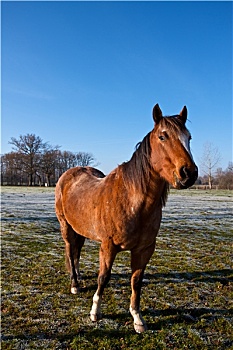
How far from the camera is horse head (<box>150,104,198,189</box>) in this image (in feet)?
7.18

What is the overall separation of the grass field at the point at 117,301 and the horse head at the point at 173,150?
171cm

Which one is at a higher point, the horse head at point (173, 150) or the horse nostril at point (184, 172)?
the horse head at point (173, 150)

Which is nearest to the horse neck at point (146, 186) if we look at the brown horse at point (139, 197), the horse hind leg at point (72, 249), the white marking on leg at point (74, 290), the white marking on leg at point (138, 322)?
the brown horse at point (139, 197)

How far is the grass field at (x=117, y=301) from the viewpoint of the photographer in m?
2.72

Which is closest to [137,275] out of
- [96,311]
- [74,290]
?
[96,311]

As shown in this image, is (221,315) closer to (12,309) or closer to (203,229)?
(12,309)

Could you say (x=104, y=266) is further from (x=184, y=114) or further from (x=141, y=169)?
(x=184, y=114)

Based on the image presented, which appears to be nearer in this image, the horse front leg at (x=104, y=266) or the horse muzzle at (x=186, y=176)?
the horse muzzle at (x=186, y=176)

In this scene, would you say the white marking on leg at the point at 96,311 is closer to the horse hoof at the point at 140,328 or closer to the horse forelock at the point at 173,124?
the horse hoof at the point at 140,328

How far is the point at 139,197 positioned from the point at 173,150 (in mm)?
675

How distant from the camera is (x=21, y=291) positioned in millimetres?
3766

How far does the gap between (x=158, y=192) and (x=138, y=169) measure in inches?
12.5

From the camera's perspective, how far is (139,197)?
276 centimetres

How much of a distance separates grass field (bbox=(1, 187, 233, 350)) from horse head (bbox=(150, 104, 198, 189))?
171 cm
